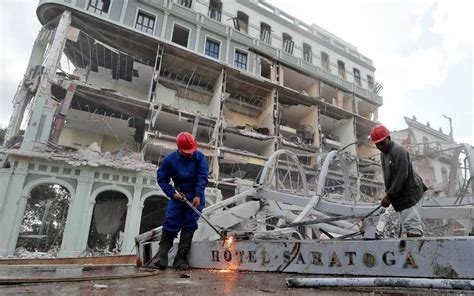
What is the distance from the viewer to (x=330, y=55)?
82.3 feet

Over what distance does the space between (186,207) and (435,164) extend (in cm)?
2975

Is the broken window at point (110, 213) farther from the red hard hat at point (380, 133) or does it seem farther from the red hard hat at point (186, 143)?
the red hard hat at point (380, 133)

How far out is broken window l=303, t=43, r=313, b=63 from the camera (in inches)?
928

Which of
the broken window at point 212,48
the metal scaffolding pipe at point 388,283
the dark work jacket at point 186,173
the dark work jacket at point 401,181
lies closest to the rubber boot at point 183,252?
the dark work jacket at point 186,173

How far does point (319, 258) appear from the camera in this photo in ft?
9.58

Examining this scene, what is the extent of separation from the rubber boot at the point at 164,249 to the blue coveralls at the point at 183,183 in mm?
88

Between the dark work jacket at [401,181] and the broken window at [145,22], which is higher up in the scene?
the broken window at [145,22]

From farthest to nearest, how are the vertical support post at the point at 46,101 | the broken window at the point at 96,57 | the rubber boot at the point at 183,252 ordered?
1. the broken window at the point at 96,57
2. the vertical support post at the point at 46,101
3. the rubber boot at the point at 183,252

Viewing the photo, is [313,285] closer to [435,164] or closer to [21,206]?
[21,206]

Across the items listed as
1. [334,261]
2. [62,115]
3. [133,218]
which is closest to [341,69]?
[133,218]

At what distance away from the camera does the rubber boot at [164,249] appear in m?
3.75

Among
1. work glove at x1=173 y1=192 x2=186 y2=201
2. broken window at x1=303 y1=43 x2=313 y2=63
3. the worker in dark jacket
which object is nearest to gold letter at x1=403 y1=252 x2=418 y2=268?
the worker in dark jacket

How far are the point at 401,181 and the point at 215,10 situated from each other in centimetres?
2072

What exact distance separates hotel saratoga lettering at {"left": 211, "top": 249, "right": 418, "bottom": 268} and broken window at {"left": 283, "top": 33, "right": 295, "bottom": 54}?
857 inches
